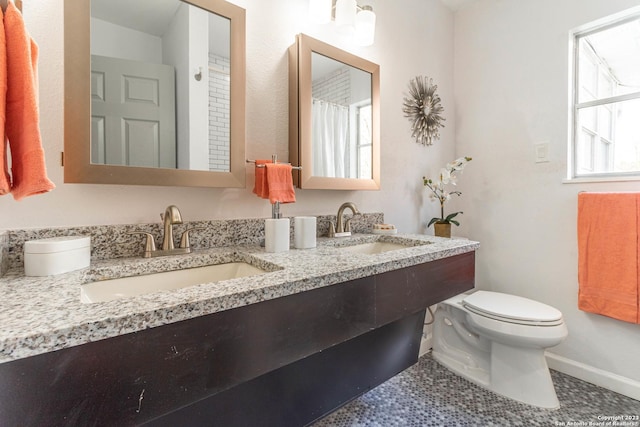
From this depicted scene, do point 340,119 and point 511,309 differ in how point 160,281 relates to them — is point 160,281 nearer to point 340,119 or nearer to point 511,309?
point 340,119

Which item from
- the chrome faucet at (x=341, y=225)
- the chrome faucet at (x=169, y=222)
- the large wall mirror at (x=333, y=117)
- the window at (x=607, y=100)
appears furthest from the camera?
the window at (x=607, y=100)

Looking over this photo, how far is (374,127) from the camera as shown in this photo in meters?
1.60

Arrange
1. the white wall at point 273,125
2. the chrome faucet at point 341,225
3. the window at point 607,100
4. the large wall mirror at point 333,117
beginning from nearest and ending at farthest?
the white wall at point 273,125, the large wall mirror at point 333,117, the chrome faucet at point 341,225, the window at point 607,100

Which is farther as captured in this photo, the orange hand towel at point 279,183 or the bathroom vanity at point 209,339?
the orange hand towel at point 279,183

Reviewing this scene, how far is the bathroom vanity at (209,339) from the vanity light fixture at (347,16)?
41.9 inches

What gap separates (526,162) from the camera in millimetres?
1872

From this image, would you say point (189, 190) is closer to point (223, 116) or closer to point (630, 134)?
point (223, 116)

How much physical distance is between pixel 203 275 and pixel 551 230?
1906mm

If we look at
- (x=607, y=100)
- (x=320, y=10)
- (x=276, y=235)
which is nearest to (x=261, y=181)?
(x=276, y=235)

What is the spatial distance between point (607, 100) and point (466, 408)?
69.8 inches

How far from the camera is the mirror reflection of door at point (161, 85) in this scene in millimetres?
918

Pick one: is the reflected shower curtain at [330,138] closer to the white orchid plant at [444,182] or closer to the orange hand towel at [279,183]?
the orange hand towel at [279,183]

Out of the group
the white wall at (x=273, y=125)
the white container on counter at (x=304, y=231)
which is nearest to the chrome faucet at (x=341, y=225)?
the white wall at (x=273, y=125)

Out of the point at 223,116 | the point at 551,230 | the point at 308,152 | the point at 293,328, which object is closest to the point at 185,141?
the point at 223,116
